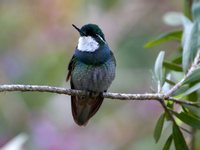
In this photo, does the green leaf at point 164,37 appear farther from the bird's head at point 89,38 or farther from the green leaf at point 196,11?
the bird's head at point 89,38

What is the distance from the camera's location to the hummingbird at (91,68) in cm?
332

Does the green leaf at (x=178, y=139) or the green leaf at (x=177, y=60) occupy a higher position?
the green leaf at (x=177, y=60)

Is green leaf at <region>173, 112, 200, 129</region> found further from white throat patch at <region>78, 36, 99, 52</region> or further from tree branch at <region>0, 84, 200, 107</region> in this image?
white throat patch at <region>78, 36, 99, 52</region>

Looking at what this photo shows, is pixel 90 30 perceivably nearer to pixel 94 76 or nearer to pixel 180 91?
pixel 94 76

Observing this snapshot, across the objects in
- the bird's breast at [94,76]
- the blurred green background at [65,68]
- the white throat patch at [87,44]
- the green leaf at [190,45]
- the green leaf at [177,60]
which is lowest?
the blurred green background at [65,68]

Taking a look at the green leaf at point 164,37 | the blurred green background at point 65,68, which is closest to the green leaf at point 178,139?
the green leaf at point 164,37

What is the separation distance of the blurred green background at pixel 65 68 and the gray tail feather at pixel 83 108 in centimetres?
160

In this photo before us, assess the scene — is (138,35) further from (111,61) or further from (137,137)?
(111,61)

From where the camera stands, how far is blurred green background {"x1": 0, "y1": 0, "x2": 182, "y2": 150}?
5508mm

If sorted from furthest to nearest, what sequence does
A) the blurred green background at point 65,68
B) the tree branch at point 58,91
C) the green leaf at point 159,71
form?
1. the blurred green background at point 65,68
2. the green leaf at point 159,71
3. the tree branch at point 58,91

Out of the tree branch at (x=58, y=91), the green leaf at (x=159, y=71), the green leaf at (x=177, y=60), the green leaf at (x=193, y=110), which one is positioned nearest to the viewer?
the tree branch at (x=58, y=91)

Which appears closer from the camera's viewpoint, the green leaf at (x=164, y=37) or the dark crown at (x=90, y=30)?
the green leaf at (x=164, y=37)

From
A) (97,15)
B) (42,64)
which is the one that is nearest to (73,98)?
(42,64)

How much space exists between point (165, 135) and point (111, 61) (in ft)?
7.13
